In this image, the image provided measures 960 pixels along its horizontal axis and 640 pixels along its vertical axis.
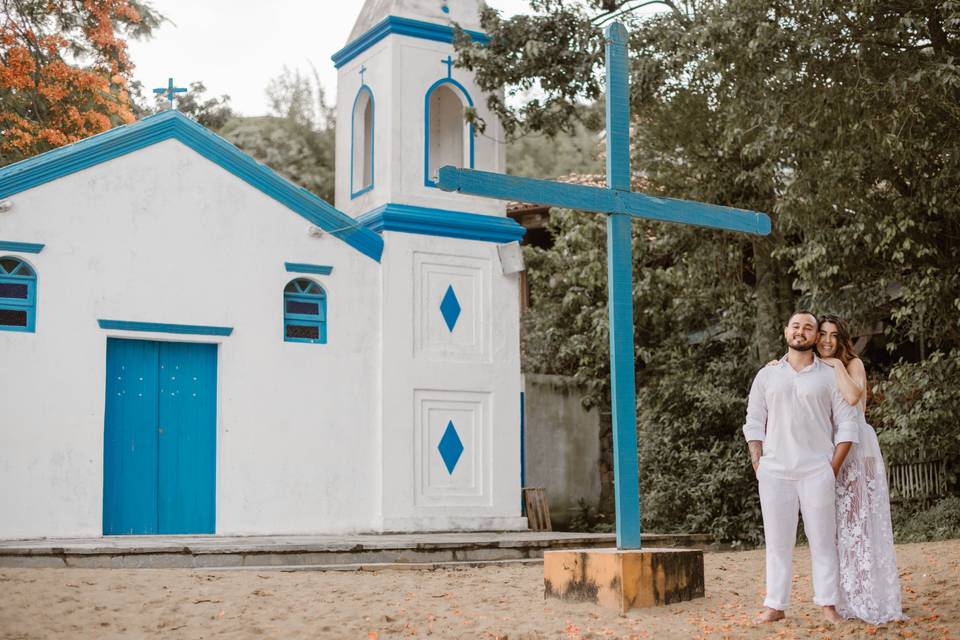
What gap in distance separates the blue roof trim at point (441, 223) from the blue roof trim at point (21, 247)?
359cm

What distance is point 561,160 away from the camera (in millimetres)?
36344

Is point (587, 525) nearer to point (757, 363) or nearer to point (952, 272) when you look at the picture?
point (757, 363)

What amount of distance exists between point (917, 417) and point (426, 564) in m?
5.96

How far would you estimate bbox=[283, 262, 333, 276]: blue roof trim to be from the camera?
12.3 metres

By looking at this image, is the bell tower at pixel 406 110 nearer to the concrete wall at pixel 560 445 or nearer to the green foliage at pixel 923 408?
the concrete wall at pixel 560 445

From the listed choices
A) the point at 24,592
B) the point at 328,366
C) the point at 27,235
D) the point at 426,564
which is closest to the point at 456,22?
the point at 328,366

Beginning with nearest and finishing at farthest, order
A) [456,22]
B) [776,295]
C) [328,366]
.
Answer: [328,366] → [456,22] → [776,295]

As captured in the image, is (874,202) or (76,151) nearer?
(76,151)

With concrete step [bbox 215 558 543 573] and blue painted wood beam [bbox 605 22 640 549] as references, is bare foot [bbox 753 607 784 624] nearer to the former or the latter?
blue painted wood beam [bbox 605 22 640 549]

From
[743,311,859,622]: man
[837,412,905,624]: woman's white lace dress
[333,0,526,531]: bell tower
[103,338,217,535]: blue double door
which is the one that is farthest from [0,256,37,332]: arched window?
[837,412,905,624]: woman's white lace dress

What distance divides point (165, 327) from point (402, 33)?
436 cm

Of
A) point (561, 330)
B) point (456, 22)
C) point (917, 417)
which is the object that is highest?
point (456, 22)

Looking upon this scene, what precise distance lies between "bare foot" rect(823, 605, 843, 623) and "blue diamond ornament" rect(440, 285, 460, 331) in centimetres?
723

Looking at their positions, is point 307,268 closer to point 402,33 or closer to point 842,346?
point 402,33
